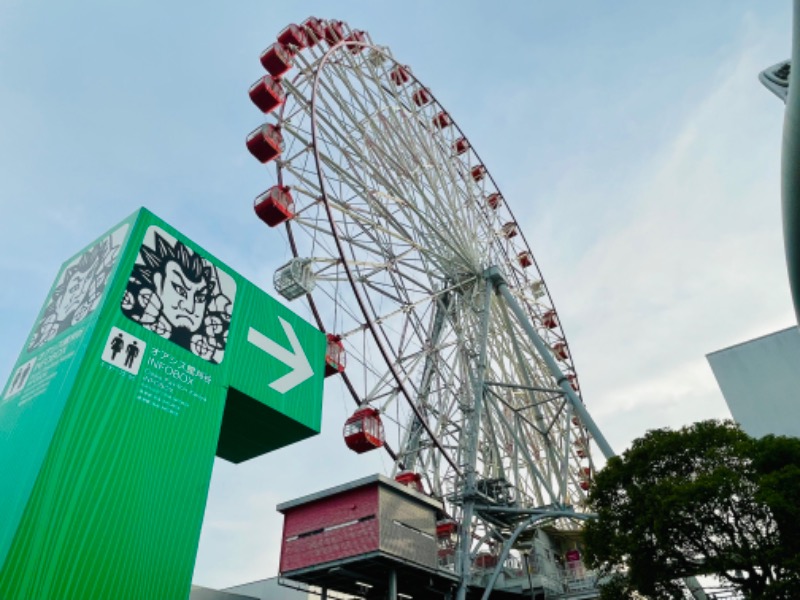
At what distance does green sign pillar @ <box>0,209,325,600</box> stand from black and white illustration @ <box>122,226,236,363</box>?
34 millimetres

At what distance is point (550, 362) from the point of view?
2330 centimetres

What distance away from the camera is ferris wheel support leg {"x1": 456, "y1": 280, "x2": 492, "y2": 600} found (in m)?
20.3

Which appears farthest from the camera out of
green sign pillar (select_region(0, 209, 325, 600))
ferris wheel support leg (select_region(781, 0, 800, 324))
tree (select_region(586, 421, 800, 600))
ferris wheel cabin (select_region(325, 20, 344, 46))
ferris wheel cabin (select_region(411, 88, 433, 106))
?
ferris wheel cabin (select_region(411, 88, 433, 106))

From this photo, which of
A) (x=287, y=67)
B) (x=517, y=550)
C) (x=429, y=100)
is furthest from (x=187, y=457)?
(x=429, y=100)

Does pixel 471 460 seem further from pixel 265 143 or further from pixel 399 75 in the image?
pixel 399 75

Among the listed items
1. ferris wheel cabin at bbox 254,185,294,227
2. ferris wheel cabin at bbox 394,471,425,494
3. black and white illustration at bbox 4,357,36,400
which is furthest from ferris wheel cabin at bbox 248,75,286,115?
ferris wheel cabin at bbox 394,471,425,494

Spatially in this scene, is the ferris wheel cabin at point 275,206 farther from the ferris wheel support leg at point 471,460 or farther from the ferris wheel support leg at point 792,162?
the ferris wheel support leg at point 792,162

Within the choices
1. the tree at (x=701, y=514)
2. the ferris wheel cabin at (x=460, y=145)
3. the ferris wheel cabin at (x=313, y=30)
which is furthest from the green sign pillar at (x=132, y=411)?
the ferris wheel cabin at (x=460, y=145)

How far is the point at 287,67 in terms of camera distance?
22359 mm

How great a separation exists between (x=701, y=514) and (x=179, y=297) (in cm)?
1314

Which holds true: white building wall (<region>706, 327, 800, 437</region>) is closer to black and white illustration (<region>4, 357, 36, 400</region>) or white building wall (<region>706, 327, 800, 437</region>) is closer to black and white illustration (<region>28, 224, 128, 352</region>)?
black and white illustration (<region>28, 224, 128, 352</region>)

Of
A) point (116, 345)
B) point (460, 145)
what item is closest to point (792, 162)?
point (116, 345)

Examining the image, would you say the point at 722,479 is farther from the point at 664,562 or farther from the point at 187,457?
the point at 187,457

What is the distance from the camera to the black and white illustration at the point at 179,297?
1475 cm
